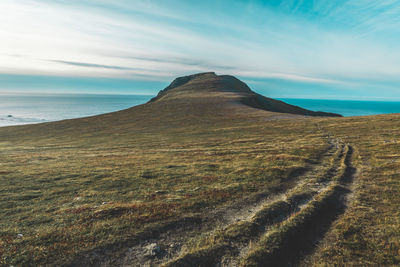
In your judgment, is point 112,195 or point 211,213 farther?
point 112,195

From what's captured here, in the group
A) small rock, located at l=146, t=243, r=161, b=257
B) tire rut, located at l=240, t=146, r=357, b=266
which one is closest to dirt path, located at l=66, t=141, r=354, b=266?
small rock, located at l=146, t=243, r=161, b=257

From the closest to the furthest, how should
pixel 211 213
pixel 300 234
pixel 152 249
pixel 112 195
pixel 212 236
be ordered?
pixel 152 249, pixel 212 236, pixel 300 234, pixel 211 213, pixel 112 195

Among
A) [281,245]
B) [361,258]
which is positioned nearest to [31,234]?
[281,245]

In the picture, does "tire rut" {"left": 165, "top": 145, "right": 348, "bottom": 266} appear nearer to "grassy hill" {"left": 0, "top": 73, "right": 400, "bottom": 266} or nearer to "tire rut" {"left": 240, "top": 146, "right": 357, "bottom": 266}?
"grassy hill" {"left": 0, "top": 73, "right": 400, "bottom": 266}

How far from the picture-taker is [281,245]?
40.9ft

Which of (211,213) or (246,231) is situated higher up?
(246,231)

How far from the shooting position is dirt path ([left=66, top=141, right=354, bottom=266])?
11.4m

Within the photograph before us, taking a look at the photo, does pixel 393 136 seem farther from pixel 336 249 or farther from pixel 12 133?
pixel 12 133

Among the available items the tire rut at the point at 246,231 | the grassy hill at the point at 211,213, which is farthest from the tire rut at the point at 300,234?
the tire rut at the point at 246,231

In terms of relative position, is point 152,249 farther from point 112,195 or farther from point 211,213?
point 112,195

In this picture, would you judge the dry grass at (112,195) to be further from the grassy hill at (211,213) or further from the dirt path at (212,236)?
the dirt path at (212,236)

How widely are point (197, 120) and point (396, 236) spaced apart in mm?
82332

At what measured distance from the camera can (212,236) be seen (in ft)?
43.5

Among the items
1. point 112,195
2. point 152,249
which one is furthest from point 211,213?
point 112,195
